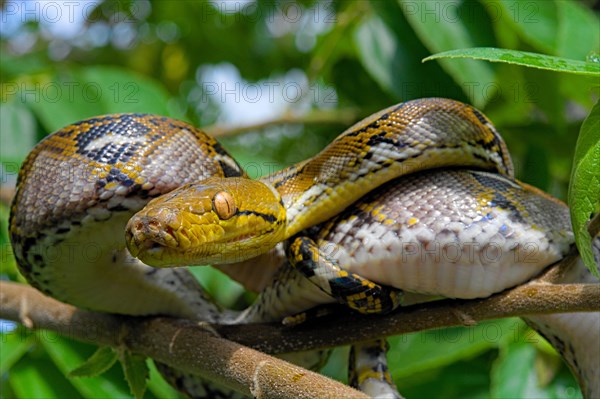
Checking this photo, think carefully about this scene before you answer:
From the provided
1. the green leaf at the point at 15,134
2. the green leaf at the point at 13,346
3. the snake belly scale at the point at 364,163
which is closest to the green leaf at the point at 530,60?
the snake belly scale at the point at 364,163

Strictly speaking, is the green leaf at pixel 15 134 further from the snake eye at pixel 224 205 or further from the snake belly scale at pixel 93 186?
the snake eye at pixel 224 205

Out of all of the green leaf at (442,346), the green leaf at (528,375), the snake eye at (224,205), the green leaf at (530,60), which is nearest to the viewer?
the green leaf at (530,60)

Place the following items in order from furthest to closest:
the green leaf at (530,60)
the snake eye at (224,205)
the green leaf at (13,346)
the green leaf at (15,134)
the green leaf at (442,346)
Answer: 1. the green leaf at (15,134)
2. the green leaf at (442,346)
3. the green leaf at (13,346)
4. the snake eye at (224,205)
5. the green leaf at (530,60)

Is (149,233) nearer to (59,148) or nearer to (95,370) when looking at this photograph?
(59,148)

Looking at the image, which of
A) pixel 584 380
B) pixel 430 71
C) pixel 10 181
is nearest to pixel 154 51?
pixel 10 181

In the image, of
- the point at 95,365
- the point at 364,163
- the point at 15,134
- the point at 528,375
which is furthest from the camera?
the point at 15,134

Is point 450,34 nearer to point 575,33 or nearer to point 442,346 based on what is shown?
point 575,33

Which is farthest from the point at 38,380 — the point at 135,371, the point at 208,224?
the point at 208,224

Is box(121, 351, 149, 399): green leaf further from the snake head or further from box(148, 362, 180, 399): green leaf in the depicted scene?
the snake head
